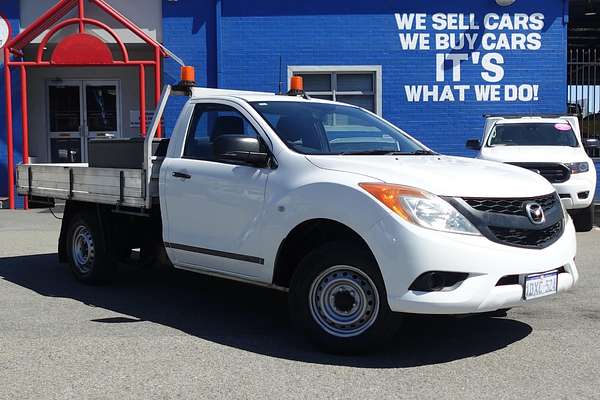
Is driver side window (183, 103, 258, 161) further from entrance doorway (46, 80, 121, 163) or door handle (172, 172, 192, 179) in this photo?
entrance doorway (46, 80, 121, 163)

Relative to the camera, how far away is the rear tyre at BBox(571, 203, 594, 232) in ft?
37.4

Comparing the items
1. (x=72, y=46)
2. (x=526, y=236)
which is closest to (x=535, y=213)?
(x=526, y=236)

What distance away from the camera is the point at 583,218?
11.5 meters

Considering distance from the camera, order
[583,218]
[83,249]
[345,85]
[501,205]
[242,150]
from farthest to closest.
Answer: [345,85] < [583,218] < [83,249] < [242,150] < [501,205]

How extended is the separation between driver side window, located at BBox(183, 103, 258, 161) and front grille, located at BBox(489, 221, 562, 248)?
2.33 m

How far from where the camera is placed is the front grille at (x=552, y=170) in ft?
35.2

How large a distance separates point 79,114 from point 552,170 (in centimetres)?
1116

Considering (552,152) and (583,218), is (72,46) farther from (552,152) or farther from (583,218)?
(583,218)

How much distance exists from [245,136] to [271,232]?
0.80m

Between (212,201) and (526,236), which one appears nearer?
(526,236)

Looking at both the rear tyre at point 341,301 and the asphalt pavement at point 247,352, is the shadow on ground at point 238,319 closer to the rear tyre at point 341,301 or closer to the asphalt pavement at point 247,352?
the asphalt pavement at point 247,352

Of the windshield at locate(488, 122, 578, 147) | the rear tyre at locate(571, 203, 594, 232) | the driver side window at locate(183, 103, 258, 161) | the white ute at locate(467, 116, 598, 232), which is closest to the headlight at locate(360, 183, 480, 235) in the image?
the driver side window at locate(183, 103, 258, 161)

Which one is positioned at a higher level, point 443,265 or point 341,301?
point 443,265

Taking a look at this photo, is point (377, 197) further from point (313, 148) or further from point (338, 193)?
point (313, 148)
